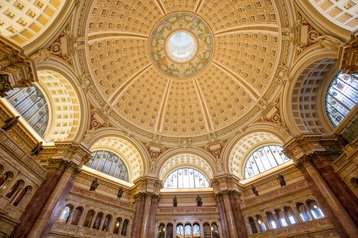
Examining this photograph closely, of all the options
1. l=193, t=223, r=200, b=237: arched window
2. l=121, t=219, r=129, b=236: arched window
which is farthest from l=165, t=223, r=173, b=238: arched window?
l=121, t=219, r=129, b=236: arched window

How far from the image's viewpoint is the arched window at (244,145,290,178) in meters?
22.6

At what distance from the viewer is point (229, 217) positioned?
63.1 feet

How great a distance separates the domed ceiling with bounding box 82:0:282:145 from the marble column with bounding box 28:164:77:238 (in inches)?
344

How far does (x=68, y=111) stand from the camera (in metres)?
20.8

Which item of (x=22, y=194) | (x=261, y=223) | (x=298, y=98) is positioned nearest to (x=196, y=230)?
(x=261, y=223)

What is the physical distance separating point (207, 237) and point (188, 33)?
2439 centimetres

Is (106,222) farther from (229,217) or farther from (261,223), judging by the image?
(261,223)

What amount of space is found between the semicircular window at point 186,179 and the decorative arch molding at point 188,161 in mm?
581

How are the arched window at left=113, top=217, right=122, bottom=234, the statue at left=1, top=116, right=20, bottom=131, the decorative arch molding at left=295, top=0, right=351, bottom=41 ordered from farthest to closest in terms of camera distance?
the arched window at left=113, top=217, right=122, bottom=234 → the statue at left=1, top=116, right=20, bottom=131 → the decorative arch molding at left=295, top=0, right=351, bottom=41

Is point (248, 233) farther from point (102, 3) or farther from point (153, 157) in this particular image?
point (102, 3)

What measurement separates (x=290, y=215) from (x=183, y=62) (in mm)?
21837

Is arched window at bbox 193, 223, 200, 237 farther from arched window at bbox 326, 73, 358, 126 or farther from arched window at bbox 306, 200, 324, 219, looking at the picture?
arched window at bbox 326, 73, 358, 126

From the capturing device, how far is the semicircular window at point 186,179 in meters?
25.1

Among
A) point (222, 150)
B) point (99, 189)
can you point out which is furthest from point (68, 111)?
point (222, 150)
